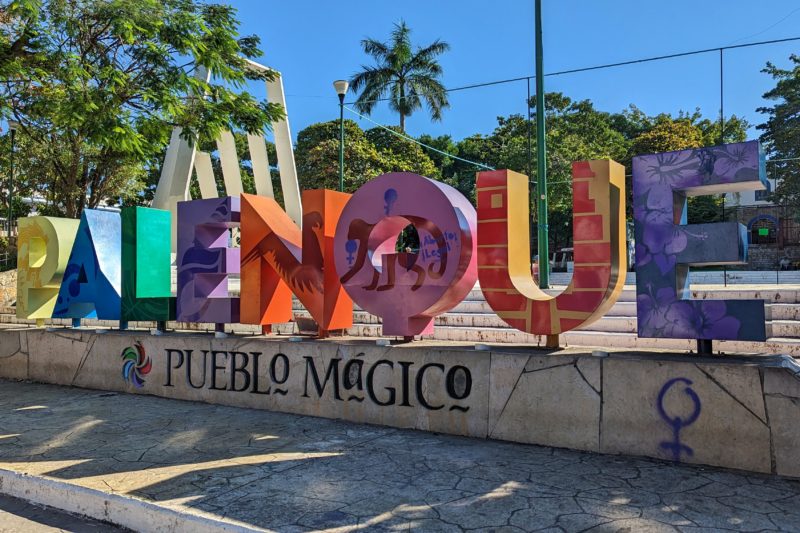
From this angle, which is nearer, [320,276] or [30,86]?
[320,276]

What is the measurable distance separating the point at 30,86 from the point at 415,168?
2362 centimetres

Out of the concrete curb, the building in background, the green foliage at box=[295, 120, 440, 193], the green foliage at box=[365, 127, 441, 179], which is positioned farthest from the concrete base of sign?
the building in background

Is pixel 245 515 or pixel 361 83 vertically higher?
pixel 361 83

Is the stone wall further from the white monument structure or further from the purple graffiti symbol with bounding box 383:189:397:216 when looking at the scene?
the purple graffiti symbol with bounding box 383:189:397:216

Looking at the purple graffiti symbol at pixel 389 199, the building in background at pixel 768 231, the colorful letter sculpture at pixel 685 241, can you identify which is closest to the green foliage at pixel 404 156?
the building in background at pixel 768 231

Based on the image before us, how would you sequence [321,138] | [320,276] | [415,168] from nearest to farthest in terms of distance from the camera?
[320,276], [415,168], [321,138]

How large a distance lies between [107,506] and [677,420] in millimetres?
4556

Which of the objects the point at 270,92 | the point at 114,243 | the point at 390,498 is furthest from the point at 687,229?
the point at 270,92

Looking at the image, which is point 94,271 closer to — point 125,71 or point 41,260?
point 41,260

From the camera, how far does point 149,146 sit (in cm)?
988

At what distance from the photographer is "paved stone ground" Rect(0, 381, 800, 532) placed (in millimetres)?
3941

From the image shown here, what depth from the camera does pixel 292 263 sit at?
24.2 feet

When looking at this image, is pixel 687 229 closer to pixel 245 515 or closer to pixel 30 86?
pixel 245 515

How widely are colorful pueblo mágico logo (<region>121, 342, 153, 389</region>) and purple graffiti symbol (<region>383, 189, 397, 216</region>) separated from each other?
14.3ft
